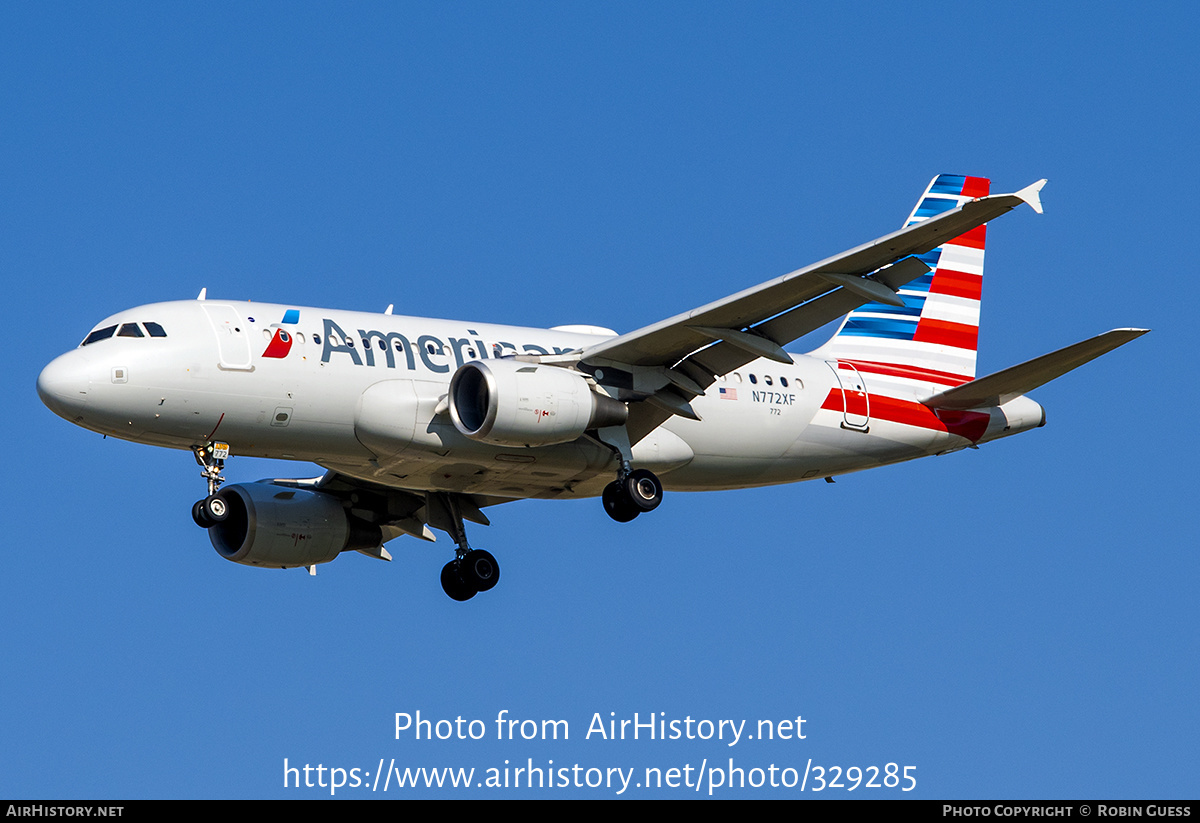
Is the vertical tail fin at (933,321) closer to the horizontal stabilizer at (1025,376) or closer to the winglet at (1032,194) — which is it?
the horizontal stabilizer at (1025,376)

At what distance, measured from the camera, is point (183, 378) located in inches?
1198

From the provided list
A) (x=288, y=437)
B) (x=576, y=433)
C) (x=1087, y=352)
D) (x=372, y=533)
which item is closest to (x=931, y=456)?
(x=1087, y=352)

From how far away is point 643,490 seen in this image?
33500 mm

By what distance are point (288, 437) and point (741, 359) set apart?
882 centimetres

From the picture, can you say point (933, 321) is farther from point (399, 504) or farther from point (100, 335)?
point (100, 335)

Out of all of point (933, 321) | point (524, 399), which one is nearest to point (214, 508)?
point (524, 399)

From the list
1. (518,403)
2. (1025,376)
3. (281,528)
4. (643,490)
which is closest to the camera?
(518,403)

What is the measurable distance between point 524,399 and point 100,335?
7680mm

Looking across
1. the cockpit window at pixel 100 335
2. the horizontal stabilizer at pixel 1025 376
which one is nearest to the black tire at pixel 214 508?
the cockpit window at pixel 100 335

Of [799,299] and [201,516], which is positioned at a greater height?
[799,299]

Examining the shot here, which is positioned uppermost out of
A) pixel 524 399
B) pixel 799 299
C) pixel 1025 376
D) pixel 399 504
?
pixel 1025 376

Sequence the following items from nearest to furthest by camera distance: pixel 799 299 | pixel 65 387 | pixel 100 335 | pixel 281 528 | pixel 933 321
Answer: pixel 65 387 < pixel 100 335 < pixel 799 299 < pixel 281 528 < pixel 933 321

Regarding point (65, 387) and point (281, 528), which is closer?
point (65, 387)
